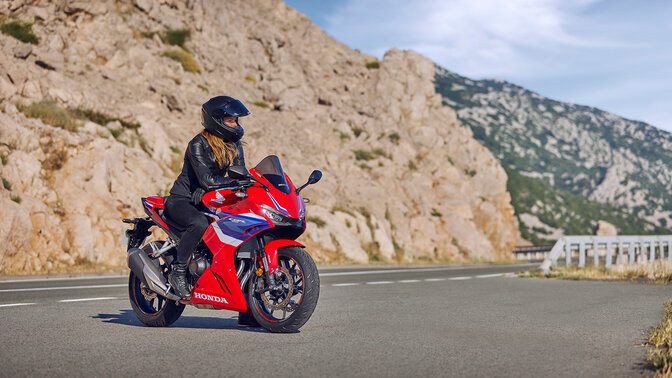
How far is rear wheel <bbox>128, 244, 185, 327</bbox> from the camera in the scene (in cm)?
743

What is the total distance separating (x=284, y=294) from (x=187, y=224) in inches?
49.2

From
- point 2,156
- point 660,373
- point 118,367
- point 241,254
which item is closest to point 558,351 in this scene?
point 660,373

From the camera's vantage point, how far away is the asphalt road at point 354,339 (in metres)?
5.06

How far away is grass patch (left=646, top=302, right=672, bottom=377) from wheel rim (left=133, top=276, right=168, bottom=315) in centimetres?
484

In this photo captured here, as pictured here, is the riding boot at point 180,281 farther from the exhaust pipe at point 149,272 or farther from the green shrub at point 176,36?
the green shrub at point 176,36

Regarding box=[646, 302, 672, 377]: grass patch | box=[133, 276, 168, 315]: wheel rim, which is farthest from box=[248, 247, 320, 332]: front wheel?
box=[646, 302, 672, 377]: grass patch

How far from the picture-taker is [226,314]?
29.3 ft

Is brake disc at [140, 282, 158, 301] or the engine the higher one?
the engine

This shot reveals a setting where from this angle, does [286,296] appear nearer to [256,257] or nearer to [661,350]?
[256,257]

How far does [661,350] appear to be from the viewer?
5547 millimetres

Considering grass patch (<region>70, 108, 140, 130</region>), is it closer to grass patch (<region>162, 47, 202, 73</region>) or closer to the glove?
grass patch (<region>162, 47, 202, 73</region>)

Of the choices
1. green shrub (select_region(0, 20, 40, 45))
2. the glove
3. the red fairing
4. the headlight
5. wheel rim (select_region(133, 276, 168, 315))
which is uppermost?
green shrub (select_region(0, 20, 40, 45))

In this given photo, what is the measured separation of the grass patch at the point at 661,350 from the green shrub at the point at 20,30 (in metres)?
30.7

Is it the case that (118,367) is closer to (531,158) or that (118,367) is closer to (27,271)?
(27,271)
